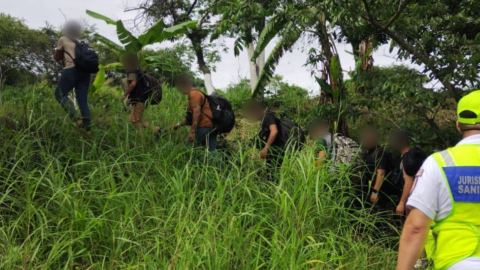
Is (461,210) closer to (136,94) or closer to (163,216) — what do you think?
(163,216)

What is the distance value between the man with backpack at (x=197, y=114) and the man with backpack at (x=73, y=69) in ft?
3.54

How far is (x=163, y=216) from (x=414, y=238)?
218 cm

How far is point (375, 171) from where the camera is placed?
16.1 ft

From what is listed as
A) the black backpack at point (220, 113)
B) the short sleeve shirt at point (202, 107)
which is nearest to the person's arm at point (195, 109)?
the short sleeve shirt at point (202, 107)

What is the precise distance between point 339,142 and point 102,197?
311cm

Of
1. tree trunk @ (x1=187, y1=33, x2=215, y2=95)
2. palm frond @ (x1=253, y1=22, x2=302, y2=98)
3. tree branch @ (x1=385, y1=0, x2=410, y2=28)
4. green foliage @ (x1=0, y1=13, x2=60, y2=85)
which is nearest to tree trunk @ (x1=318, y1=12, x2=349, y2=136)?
palm frond @ (x1=253, y1=22, x2=302, y2=98)

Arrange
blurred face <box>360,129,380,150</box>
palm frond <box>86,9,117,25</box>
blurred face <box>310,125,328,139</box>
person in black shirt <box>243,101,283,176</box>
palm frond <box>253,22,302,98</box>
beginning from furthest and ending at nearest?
1. palm frond <box>253,22,302,98</box>
2. palm frond <box>86,9,117,25</box>
3. blurred face <box>310,125,328,139</box>
4. person in black shirt <box>243,101,283,176</box>
5. blurred face <box>360,129,380,150</box>

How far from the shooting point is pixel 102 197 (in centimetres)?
385

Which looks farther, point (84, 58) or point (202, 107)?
point (202, 107)

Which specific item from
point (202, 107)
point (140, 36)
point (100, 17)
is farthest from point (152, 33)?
point (202, 107)

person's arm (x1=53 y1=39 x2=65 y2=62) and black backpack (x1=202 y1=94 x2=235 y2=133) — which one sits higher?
person's arm (x1=53 y1=39 x2=65 y2=62)

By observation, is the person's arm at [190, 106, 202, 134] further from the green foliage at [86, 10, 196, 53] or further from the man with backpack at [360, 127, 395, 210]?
the green foliage at [86, 10, 196, 53]

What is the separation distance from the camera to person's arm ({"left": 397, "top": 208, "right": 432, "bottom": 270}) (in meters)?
2.10

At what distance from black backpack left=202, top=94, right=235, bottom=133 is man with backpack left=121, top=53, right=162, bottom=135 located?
2.63 ft
